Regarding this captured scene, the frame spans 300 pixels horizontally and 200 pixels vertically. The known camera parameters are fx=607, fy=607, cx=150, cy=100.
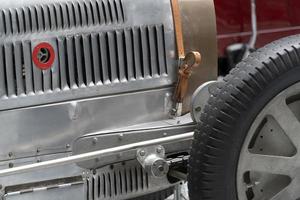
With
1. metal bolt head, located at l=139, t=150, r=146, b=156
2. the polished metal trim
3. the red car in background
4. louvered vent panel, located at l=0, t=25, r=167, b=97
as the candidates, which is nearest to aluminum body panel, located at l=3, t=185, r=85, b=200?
the polished metal trim

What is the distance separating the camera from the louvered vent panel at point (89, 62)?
307 centimetres

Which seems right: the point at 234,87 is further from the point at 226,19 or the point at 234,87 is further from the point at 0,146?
the point at 226,19

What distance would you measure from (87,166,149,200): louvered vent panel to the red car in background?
5.33 m

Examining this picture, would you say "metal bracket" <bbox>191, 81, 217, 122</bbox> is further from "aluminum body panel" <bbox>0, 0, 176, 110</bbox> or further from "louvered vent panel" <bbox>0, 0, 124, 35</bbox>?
"louvered vent panel" <bbox>0, 0, 124, 35</bbox>

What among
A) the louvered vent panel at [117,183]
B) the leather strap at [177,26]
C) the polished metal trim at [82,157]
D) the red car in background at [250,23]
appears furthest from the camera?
the red car in background at [250,23]

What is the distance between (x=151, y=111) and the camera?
3369 millimetres

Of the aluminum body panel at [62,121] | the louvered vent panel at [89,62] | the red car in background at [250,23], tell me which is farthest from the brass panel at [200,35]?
the red car in background at [250,23]

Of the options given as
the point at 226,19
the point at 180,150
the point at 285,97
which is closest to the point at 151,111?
the point at 180,150

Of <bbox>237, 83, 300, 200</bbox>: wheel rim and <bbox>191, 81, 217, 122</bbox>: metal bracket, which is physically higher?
<bbox>191, 81, 217, 122</bbox>: metal bracket

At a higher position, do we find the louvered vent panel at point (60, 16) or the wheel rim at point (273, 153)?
the louvered vent panel at point (60, 16)

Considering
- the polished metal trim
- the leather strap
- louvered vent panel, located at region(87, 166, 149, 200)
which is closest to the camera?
the polished metal trim

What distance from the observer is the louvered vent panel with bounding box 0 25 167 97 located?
3.07 meters

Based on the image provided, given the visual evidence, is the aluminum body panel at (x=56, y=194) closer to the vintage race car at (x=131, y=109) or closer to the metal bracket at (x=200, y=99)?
the vintage race car at (x=131, y=109)

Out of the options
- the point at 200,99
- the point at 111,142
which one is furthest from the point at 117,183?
the point at 200,99
